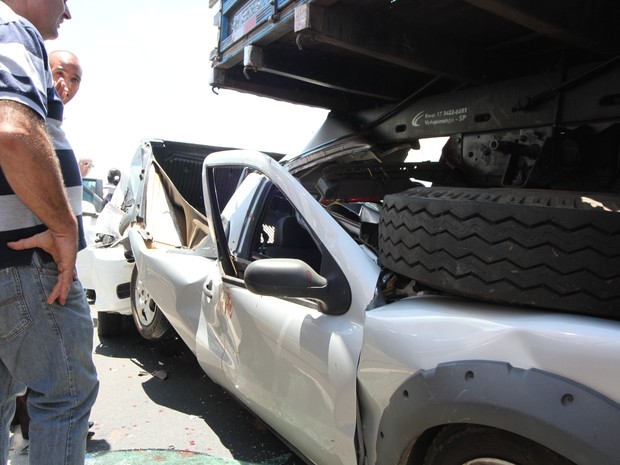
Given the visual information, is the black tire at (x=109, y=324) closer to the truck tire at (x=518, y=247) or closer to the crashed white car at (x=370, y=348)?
the crashed white car at (x=370, y=348)

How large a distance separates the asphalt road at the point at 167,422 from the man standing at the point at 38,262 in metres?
1.04

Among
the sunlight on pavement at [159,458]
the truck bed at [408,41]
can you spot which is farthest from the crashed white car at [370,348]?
the truck bed at [408,41]

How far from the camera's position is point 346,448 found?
1630 millimetres

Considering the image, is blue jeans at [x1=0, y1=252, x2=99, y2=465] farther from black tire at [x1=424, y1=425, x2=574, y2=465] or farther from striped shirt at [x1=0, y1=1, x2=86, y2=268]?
black tire at [x1=424, y1=425, x2=574, y2=465]

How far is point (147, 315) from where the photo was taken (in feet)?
12.6

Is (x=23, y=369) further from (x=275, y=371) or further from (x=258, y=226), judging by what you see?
(x=258, y=226)

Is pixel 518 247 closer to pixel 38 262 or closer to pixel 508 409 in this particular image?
pixel 508 409

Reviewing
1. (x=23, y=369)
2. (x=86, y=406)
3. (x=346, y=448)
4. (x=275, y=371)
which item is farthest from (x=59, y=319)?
(x=346, y=448)

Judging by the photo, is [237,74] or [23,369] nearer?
[23,369]

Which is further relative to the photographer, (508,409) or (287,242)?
(287,242)

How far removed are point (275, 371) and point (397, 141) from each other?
243cm

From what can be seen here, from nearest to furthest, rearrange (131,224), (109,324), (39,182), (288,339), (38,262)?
(39,182) → (38,262) → (288,339) → (131,224) → (109,324)

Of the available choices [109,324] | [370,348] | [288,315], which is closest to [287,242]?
[288,315]

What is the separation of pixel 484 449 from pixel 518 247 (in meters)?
0.55
